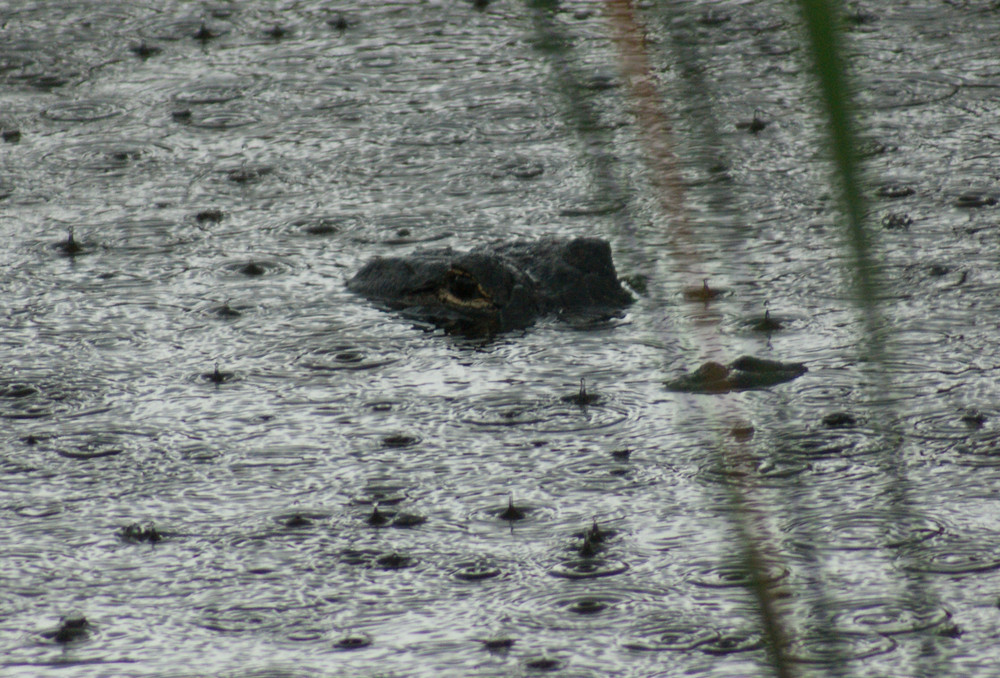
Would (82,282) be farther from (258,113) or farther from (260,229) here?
(258,113)

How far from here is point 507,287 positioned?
4.71m

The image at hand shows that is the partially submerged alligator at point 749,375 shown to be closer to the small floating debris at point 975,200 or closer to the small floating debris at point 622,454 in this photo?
the small floating debris at point 622,454

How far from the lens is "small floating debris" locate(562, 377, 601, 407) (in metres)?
4.00

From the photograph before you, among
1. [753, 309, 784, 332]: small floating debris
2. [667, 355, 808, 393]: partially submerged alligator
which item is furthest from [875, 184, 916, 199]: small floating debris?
[667, 355, 808, 393]: partially submerged alligator

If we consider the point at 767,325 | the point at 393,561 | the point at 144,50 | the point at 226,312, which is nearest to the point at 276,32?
the point at 144,50

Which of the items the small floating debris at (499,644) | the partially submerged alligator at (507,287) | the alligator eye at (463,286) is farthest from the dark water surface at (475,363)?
the alligator eye at (463,286)

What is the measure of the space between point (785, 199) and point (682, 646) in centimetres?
305

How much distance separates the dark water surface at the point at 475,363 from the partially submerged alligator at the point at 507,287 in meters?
0.13

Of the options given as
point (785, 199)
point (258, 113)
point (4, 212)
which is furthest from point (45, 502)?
point (258, 113)

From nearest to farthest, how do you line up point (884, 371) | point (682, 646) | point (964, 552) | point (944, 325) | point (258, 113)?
point (884, 371) < point (682, 646) < point (964, 552) < point (944, 325) < point (258, 113)

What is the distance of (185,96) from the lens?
6.77 m

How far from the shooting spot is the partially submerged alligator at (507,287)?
4.68 m

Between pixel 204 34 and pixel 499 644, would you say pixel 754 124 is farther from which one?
pixel 499 644

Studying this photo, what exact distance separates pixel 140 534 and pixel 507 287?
68.2 inches
